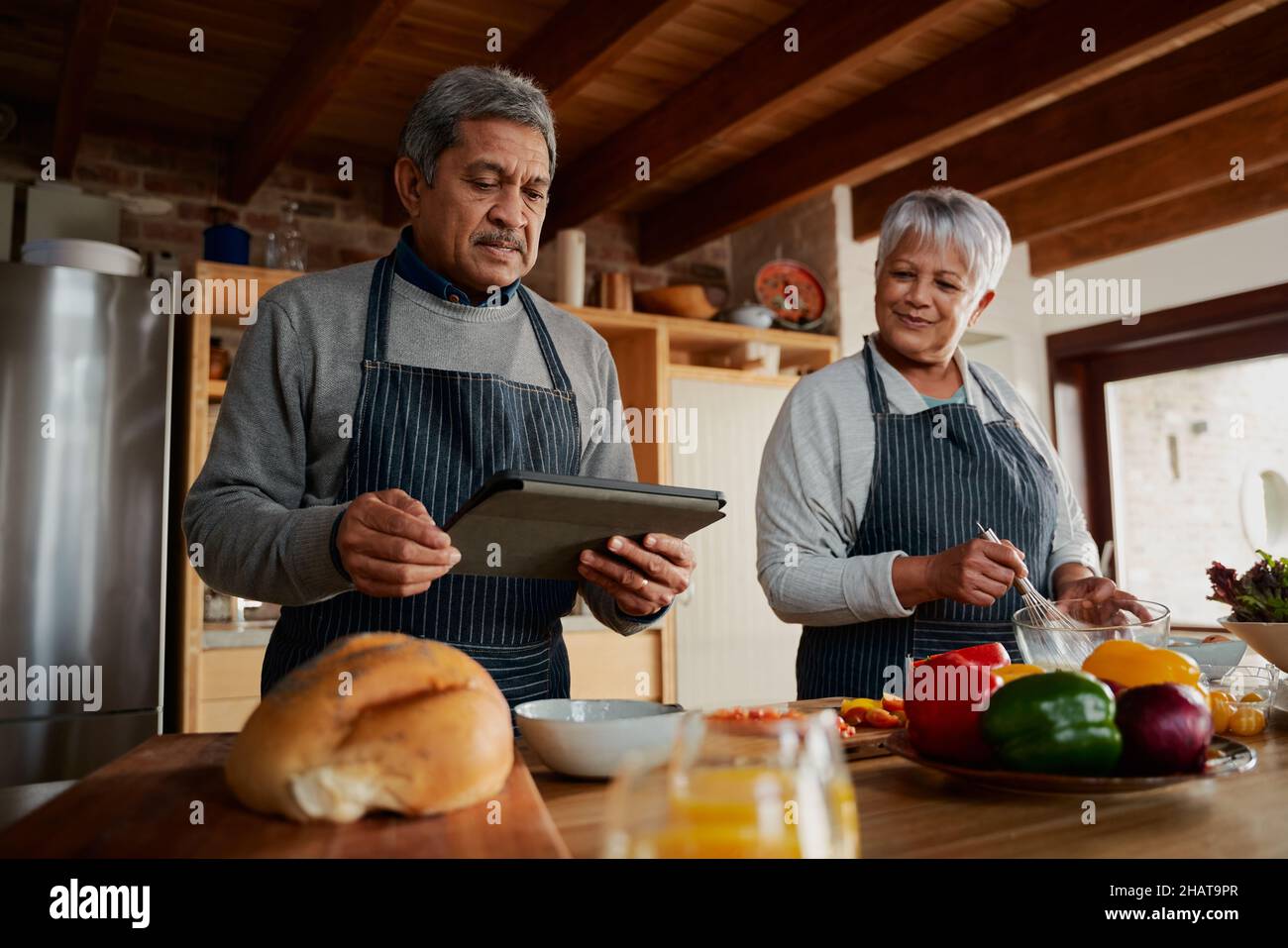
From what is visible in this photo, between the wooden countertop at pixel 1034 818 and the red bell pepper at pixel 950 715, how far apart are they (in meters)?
0.03

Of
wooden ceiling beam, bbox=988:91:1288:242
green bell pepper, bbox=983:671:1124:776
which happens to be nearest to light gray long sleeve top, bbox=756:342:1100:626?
green bell pepper, bbox=983:671:1124:776

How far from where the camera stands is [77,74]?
2852 millimetres

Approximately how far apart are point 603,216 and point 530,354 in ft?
10.3

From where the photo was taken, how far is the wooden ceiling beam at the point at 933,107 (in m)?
2.73

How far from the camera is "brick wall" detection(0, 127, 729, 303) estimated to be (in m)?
3.55

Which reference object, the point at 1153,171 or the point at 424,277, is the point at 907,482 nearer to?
the point at 424,277

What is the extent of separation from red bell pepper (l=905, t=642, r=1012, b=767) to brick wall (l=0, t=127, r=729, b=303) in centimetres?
335

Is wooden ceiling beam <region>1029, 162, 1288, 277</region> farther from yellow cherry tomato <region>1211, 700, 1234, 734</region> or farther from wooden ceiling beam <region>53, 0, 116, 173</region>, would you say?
wooden ceiling beam <region>53, 0, 116, 173</region>

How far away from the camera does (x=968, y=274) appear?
5.64 feet

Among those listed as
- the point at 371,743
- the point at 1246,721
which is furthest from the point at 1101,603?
the point at 371,743

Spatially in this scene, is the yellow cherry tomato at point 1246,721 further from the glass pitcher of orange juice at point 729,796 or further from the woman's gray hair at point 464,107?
the woman's gray hair at point 464,107

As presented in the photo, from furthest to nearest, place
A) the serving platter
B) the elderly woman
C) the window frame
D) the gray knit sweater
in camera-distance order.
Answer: the window frame, the elderly woman, the gray knit sweater, the serving platter

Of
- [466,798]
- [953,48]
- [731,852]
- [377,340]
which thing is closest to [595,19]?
[953,48]

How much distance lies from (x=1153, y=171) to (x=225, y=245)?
11.3ft
